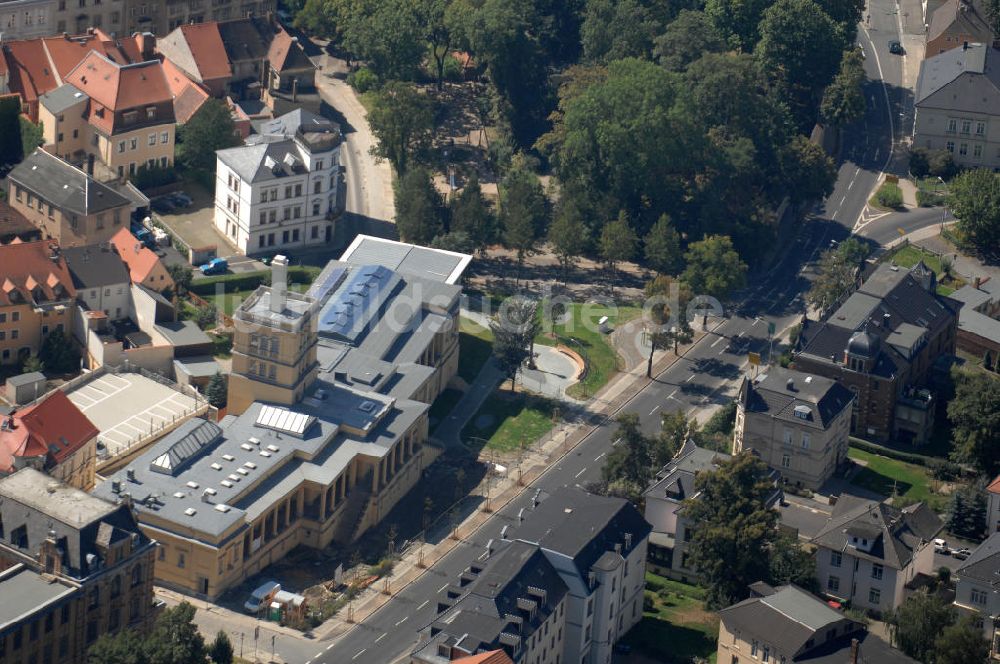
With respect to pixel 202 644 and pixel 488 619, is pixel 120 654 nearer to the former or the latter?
pixel 202 644

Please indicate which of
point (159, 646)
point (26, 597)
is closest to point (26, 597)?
point (26, 597)

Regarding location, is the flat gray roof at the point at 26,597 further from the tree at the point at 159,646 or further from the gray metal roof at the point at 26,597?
the tree at the point at 159,646

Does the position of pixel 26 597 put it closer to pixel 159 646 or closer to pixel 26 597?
pixel 26 597

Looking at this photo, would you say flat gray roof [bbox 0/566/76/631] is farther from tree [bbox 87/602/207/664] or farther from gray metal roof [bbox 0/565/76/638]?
tree [bbox 87/602/207/664]

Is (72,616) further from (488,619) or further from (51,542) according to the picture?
(488,619)

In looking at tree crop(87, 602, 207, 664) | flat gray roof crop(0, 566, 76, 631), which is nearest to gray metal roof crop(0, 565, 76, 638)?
flat gray roof crop(0, 566, 76, 631)

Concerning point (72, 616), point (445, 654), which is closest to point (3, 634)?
point (72, 616)
